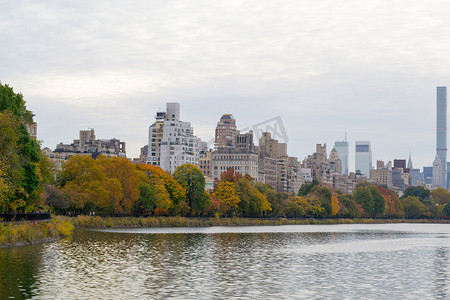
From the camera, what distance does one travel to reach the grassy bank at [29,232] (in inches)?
2911

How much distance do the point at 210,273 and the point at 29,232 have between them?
31317mm

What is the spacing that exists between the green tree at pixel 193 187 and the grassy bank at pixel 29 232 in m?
83.4

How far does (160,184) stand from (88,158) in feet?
92.4

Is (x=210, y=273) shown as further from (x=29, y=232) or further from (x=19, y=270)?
(x=29, y=232)

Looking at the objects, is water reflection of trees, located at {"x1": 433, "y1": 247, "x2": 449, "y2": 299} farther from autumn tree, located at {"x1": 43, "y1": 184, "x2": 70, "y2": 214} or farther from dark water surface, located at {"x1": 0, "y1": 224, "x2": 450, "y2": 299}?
autumn tree, located at {"x1": 43, "y1": 184, "x2": 70, "y2": 214}

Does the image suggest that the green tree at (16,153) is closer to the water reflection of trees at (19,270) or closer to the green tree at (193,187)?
the water reflection of trees at (19,270)

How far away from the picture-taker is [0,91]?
81938 millimetres

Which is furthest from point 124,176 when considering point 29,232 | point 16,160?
point 16,160

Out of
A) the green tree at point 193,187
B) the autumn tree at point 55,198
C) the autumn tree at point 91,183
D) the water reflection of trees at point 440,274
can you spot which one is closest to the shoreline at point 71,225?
the autumn tree at point 55,198

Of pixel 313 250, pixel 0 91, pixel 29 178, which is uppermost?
pixel 0 91

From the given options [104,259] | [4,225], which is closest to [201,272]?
[104,259]

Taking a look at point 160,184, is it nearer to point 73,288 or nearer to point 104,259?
point 104,259

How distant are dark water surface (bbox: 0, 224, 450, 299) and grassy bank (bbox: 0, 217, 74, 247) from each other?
2.14 m

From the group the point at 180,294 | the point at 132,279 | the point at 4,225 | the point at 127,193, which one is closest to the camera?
the point at 180,294
